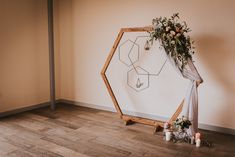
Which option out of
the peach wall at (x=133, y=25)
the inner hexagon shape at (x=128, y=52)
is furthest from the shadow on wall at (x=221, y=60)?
the inner hexagon shape at (x=128, y=52)

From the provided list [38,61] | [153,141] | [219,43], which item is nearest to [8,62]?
[38,61]

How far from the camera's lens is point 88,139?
134 inches

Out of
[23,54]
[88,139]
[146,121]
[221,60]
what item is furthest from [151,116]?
[23,54]

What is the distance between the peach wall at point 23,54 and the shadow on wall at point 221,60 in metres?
3.30

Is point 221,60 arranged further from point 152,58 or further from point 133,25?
point 133,25

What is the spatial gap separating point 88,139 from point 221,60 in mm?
2388

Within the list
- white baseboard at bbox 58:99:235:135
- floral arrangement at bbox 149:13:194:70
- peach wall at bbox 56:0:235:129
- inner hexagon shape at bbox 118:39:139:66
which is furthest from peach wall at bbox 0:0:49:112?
floral arrangement at bbox 149:13:194:70

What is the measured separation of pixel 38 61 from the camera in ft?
16.6

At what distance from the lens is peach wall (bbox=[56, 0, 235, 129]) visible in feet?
11.7

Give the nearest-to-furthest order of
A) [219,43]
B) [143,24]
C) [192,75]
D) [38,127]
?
[192,75], [219,43], [38,127], [143,24]

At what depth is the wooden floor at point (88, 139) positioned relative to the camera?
298 cm

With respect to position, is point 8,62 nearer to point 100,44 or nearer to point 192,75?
point 100,44

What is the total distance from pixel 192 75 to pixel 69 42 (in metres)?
3.02

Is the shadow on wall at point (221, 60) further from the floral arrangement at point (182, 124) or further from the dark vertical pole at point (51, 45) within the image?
the dark vertical pole at point (51, 45)
